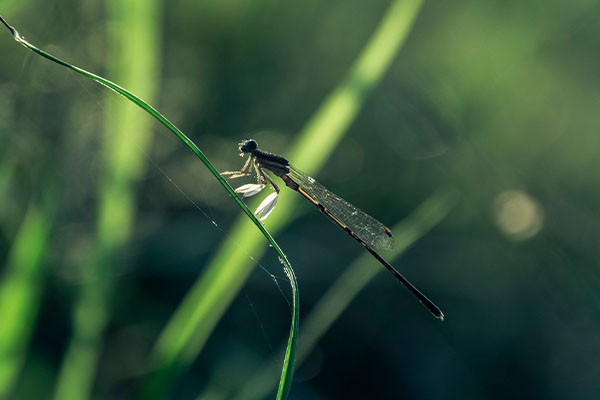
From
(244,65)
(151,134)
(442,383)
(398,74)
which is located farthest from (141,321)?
(398,74)

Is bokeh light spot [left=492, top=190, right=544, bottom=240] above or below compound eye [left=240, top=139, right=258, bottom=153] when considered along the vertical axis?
below

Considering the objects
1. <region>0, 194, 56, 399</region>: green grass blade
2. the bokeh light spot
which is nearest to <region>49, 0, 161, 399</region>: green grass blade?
<region>0, 194, 56, 399</region>: green grass blade

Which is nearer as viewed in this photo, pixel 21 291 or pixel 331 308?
pixel 21 291

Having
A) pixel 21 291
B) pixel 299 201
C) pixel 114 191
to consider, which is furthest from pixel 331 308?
pixel 21 291

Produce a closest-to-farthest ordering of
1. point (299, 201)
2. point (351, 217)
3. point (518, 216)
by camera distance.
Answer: point (351, 217), point (299, 201), point (518, 216)

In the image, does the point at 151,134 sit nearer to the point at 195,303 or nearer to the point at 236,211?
the point at 236,211

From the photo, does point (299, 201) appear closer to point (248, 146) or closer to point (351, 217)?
point (351, 217)

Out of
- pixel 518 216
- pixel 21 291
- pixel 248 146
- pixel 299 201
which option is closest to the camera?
pixel 21 291

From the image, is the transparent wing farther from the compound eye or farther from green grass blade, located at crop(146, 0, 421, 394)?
the compound eye
